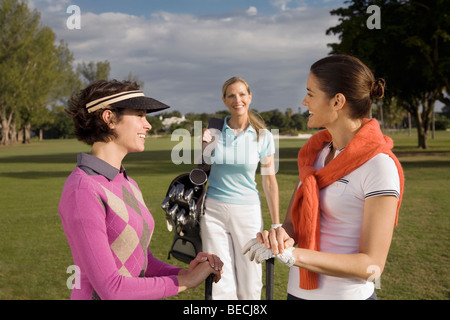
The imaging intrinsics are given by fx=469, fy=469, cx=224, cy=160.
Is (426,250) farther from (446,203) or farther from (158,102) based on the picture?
(158,102)

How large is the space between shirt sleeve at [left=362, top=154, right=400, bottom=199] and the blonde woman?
2640mm

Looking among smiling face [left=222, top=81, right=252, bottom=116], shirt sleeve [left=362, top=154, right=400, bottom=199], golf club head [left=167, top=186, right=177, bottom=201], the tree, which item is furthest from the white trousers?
the tree

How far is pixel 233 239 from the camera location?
4.91 meters

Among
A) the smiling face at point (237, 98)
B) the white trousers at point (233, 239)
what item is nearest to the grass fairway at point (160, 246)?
the white trousers at point (233, 239)

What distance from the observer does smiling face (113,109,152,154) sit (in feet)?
8.00

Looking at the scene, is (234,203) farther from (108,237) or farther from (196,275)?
(108,237)

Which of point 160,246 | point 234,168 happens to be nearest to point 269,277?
point 234,168

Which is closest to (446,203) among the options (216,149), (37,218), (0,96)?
(216,149)

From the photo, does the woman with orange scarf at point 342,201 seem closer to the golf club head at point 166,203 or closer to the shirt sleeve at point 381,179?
the shirt sleeve at point 381,179

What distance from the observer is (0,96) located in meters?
72.2

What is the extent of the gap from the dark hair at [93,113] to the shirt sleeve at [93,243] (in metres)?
0.38

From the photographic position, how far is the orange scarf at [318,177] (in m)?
2.38

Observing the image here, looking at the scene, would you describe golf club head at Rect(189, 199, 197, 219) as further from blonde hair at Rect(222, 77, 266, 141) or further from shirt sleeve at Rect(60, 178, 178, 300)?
shirt sleeve at Rect(60, 178, 178, 300)

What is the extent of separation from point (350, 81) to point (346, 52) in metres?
30.6
